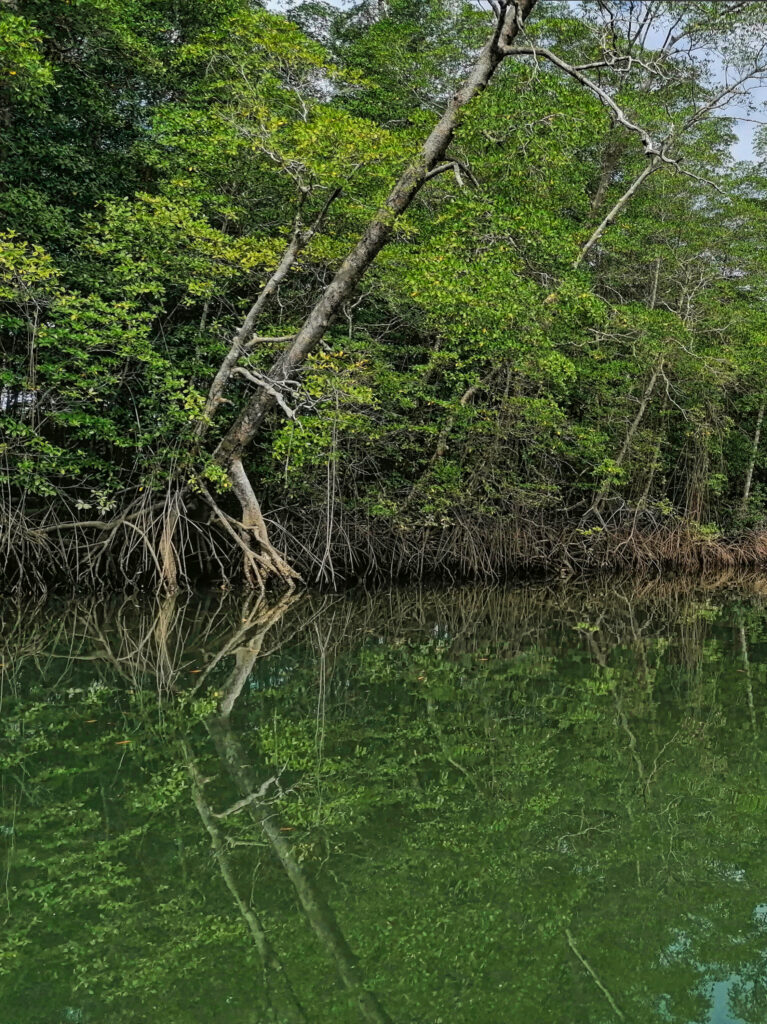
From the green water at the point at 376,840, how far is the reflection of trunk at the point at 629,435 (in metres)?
6.18

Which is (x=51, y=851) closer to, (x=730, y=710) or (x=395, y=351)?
(x=730, y=710)

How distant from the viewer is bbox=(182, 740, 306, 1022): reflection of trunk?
2.20 metres

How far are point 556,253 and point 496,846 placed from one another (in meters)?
7.60

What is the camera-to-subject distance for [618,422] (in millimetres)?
12961

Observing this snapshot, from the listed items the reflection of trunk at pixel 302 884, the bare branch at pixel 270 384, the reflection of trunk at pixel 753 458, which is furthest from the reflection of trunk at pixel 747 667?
the reflection of trunk at pixel 753 458

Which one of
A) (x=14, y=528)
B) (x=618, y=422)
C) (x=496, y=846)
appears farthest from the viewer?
(x=618, y=422)

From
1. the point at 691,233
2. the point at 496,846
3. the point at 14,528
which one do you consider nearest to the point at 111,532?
the point at 14,528

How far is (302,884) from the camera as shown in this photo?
2.78 metres

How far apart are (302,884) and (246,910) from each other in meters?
0.23

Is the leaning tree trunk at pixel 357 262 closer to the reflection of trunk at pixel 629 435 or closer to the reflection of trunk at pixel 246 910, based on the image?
the reflection of trunk at pixel 629 435

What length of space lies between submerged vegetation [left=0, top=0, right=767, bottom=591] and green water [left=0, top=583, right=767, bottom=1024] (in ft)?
10.1

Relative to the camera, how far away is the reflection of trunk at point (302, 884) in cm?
225

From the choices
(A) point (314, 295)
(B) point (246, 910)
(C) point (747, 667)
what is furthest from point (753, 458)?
(B) point (246, 910)

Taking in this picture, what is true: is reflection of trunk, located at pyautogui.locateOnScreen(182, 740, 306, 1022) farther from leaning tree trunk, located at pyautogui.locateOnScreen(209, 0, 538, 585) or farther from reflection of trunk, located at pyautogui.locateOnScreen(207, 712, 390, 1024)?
leaning tree trunk, located at pyautogui.locateOnScreen(209, 0, 538, 585)
